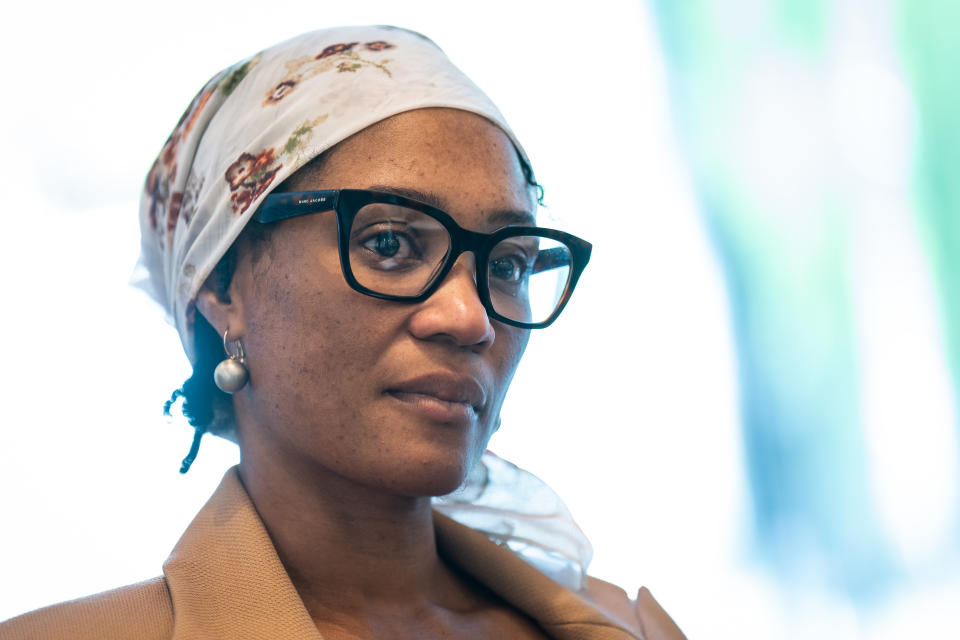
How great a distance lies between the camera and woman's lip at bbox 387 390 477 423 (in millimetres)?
1213

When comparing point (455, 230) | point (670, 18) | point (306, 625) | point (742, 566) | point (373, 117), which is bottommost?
point (742, 566)

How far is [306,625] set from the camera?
44.6 inches

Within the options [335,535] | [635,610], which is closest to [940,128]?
[635,610]

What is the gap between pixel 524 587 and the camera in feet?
4.99

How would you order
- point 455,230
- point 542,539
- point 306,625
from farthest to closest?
point 542,539
point 455,230
point 306,625

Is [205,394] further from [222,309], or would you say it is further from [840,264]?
[840,264]

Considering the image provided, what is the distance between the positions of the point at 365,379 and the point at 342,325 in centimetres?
8

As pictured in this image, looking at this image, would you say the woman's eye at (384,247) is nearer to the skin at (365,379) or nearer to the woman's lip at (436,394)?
the skin at (365,379)

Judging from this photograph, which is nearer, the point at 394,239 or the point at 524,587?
the point at 394,239

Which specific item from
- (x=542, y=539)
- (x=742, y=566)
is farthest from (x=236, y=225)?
(x=742, y=566)

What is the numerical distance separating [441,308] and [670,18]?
5.50 feet

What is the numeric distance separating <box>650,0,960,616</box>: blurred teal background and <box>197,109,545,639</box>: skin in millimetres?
1451

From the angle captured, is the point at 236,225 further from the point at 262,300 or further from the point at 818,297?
the point at 818,297

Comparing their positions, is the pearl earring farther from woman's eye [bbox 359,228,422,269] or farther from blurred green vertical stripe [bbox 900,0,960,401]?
blurred green vertical stripe [bbox 900,0,960,401]
